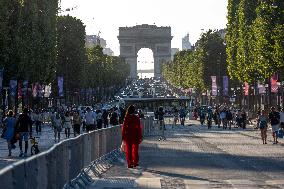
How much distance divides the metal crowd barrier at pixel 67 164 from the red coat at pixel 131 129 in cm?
90

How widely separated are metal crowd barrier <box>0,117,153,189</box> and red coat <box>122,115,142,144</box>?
35.4 inches

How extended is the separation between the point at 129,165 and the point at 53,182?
1202 centimetres

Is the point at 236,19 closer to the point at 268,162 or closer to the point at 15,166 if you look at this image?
the point at 268,162

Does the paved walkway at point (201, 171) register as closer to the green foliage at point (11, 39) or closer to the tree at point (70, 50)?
the green foliage at point (11, 39)

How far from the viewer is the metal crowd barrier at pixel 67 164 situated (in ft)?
41.1

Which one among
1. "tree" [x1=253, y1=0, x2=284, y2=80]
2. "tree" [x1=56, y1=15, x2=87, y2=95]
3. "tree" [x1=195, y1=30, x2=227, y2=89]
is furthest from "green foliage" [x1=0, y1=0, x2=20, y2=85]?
"tree" [x1=195, y1=30, x2=227, y2=89]

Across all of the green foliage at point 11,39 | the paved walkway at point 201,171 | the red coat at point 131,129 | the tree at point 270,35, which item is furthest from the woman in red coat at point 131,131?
the green foliage at point 11,39

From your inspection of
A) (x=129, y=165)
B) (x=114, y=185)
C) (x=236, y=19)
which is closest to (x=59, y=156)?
(x=114, y=185)

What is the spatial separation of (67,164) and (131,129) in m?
8.48

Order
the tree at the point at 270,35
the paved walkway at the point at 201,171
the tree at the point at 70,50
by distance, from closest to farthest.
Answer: the paved walkway at the point at 201,171 < the tree at the point at 270,35 < the tree at the point at 70,50

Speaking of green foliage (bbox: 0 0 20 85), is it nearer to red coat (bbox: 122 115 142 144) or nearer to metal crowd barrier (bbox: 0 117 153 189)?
metal crowd barrier (bbox: 0 117 153 189)

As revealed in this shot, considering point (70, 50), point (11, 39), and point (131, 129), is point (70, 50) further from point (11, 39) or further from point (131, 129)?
point (131, 129)

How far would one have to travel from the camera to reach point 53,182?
651 inches

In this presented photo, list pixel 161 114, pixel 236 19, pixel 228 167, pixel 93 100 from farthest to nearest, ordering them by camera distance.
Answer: pixel 93 100, pixel 236 19, pixel 161 114, pixel 228 167
